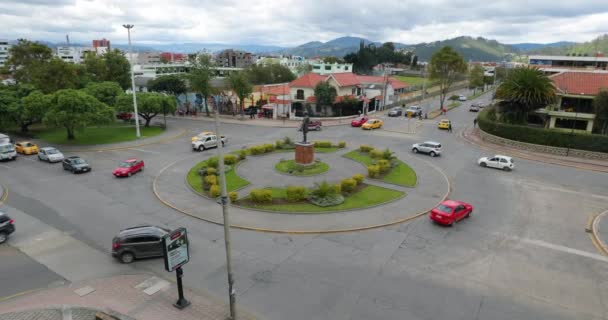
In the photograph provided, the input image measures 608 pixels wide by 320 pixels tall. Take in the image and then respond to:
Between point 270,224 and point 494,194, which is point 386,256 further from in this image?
point 494,194

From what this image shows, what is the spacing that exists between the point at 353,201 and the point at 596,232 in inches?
548

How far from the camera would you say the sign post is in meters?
12.7

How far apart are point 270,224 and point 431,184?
1421 cm

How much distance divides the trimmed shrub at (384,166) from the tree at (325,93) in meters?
30.3

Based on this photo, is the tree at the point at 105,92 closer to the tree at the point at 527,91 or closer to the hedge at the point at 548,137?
the hedge at the point at 548,137

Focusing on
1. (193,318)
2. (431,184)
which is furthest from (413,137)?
(193,318)

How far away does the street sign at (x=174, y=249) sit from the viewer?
1268 cm

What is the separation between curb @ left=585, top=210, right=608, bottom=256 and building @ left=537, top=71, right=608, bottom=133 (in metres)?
27.2

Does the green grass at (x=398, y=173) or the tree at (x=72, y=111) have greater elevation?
the tree at (x=72, y=111)

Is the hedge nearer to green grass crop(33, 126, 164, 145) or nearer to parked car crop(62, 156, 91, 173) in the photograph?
green grass crop(33, 126, 164, 145)

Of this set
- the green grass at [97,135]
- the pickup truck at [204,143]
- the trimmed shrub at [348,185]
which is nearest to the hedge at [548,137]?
the trimmed shrub at [348,185]

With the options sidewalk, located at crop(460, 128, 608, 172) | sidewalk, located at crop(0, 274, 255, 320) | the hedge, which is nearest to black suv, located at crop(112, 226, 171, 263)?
sidewalk, located at crop(0, 274, 255, 320)

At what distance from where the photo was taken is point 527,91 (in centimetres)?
4431

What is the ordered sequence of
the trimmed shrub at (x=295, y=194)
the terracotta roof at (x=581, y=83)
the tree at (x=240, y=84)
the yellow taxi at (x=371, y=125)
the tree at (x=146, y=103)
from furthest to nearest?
the tree at (x=240, y=84) < the yellow taxi at (x=371, y=125) < the tree at (x=146, y=103) < the terracotta roof at (x=581, y=83) < the trimmed shrub at (x=295, y=194)
